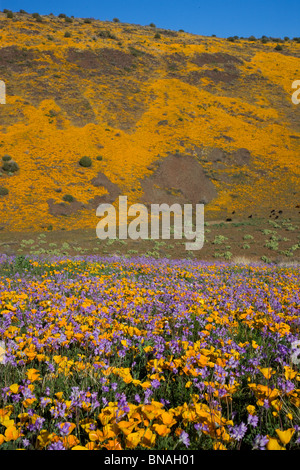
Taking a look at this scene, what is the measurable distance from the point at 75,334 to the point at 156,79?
57958mm

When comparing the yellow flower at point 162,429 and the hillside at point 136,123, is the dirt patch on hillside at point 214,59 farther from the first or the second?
the yellow flower at point 162,429

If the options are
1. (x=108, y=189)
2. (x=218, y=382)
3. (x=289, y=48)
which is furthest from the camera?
(x=289, y=48)

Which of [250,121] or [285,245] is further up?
[250,121]

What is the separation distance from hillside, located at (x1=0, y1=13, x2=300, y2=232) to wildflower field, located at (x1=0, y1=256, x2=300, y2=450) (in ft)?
79.3

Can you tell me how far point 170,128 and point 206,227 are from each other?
23404 mm

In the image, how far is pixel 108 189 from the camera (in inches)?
1341

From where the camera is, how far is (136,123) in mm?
44594

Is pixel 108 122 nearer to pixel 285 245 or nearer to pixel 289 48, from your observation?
pixel 285 245

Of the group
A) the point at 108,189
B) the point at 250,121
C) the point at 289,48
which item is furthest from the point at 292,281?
the point at 289,48

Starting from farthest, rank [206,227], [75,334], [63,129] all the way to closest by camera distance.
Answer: [63,129] → [206,227] → [75,334]

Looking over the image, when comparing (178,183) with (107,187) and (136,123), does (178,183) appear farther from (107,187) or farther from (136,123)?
(136,123)

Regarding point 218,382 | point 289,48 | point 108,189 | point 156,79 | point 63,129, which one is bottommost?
point 218,382

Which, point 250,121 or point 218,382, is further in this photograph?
point 250,121
